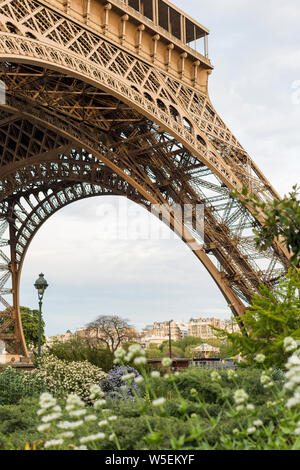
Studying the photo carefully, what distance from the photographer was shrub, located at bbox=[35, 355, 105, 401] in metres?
12.7

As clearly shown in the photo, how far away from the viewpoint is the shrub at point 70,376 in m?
12.7

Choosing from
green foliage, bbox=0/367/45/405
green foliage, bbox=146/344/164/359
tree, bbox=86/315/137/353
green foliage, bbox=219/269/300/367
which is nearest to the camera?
green foliage, bbox=219/269/300/367

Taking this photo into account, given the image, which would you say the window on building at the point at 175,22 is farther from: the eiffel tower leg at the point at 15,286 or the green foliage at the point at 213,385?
the green foliage at the point at 213,385

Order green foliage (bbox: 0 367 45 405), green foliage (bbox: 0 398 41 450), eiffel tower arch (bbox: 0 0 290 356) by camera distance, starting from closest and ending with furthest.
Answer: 1. green foliage (bbox: 0 398 41 450)
2. green foliage (bbox: 0 367 45 405)
3. eiffel tower arch (bbox: 0 0 290 356)

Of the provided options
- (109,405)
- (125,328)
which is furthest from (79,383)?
(125,328)

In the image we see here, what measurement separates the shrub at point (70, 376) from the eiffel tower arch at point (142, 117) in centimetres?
838

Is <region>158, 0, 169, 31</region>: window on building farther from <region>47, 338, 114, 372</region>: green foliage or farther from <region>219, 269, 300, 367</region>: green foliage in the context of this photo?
<region>219, 269, 300, 367</region>: green foliage

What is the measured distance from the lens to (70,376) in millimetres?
12852

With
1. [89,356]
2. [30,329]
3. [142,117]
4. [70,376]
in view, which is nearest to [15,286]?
[30,329]

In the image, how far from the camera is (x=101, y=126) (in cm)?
2273

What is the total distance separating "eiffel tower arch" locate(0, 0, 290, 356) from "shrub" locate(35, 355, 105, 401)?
8.38m

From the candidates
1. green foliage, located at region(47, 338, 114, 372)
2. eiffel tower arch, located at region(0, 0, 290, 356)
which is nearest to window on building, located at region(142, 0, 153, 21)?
eiffel tower arch, located at region(0, 0, 290, 356)
